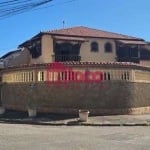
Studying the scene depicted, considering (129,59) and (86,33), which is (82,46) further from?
(129,59)

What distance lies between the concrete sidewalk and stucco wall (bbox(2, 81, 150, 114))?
3.22ft

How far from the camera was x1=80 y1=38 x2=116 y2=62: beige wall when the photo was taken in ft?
137

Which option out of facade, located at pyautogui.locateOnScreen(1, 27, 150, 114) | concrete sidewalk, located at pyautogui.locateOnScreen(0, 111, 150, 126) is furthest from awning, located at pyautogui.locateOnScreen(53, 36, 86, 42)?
concrete sidewalk, located at pyautogui.locateOnScreen(0, 111, 150, 126)

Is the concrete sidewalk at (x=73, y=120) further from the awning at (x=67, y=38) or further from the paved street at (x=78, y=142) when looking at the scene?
the awning at (x=67, y=38)

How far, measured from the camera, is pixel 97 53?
139 feet

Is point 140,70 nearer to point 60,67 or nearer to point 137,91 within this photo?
point 137,91

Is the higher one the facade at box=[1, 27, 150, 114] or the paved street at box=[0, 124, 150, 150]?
the facade at box=[1, 27, 150, 114]

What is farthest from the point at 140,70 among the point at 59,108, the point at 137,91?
the point at 59,108

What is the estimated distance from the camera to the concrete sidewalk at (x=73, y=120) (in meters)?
23.7

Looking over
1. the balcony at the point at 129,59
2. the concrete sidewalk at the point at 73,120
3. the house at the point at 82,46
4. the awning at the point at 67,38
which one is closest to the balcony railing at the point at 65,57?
the house at the point at 82,46

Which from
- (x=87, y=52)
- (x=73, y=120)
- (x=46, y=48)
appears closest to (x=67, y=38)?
(x=46, y=48)

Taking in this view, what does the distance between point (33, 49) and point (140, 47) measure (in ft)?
35.2

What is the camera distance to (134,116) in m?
27.1

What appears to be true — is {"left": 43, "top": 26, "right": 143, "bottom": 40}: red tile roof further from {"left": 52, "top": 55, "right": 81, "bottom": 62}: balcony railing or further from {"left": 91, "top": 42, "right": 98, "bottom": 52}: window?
{"left": 52, "top": 55, "right": 81, "bottom": 62}: balcony railing
